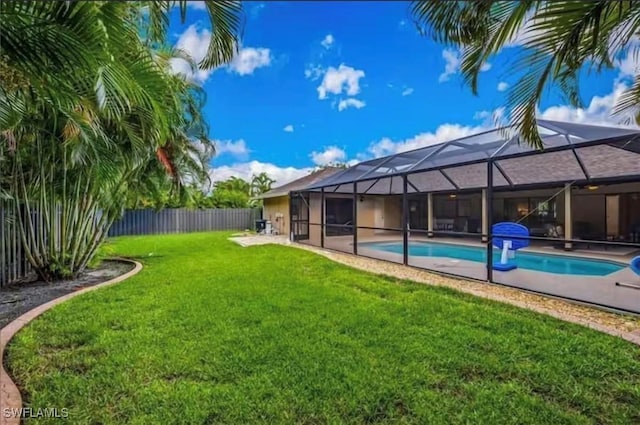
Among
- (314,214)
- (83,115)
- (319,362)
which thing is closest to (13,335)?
(83,115)

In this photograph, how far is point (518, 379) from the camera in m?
3.19

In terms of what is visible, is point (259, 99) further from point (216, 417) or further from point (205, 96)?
point (216, 417)

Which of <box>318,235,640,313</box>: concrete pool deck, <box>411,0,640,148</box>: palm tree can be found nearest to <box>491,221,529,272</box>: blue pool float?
<box>318,235,640,313</box>: concrete pool deck

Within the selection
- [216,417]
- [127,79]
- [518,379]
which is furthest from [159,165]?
[518,379]

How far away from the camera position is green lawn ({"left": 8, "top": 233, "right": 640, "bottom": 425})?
2715mm

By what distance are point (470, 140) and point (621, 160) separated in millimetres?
3438

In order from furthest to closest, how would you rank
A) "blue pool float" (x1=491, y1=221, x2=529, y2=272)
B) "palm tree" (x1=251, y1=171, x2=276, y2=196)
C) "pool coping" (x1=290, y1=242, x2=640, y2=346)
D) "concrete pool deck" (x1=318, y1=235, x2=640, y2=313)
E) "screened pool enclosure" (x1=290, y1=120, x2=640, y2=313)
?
"palm tree" (x1=251, y1=171, x2=276, y2=196) < "blue pool float" (x1=491, y1=221, x2=529, y2=272) < "screened pool enclosure" (x1=290, y1=120, x2=640, y2=313) < "concrete pool deck" (x1=318, y1=235, x2=640, y2=313) < "pool coping" (x1=290, y1=242, x2=640, y2=346)

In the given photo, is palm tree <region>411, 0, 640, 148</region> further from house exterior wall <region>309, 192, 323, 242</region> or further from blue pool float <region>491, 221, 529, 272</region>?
house exterior wall <region>309, 192, 323, 242</region>

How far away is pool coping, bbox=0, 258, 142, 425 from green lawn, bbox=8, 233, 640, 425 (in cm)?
10

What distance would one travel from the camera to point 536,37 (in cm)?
231

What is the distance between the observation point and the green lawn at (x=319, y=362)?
8.91 ft

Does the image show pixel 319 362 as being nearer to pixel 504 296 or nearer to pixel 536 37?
pixel 536 37

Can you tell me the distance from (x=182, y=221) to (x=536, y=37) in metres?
23.4

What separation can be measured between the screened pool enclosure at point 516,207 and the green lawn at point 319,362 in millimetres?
2713
